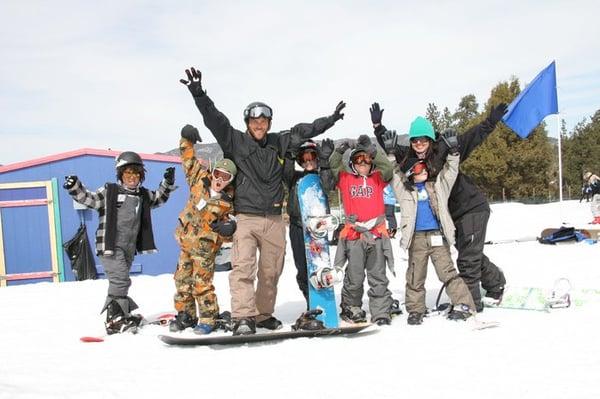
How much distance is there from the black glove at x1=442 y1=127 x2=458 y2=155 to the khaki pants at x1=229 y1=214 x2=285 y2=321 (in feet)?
5.94

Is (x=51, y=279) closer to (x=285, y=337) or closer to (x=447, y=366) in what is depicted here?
(x=285, y=337)

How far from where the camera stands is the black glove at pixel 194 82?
449 centimetres

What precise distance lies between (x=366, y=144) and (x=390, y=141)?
270 mm

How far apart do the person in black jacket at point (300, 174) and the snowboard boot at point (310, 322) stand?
749mm

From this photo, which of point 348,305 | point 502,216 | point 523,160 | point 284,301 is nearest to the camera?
point 348,305

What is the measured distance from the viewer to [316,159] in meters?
5.42

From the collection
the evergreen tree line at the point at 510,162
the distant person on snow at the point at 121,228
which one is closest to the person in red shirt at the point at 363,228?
the distant person on snow at the point at 121,228

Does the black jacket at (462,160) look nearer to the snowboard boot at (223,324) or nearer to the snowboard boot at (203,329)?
the snowboard boot at (223,324)

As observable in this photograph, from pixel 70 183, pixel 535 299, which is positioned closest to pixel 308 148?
pixel 70 183

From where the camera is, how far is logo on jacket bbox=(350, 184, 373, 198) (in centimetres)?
534

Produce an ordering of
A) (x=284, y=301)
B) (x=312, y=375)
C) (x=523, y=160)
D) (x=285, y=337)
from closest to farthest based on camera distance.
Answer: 1. (x=312, y=375)
2. (x=285, y=337)
3. (x=284, y=301)
4. (x=523, y=160)

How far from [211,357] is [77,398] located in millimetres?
1256

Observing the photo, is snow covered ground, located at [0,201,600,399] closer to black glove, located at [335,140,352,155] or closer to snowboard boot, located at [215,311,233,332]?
snowboard boot, located at [215,311,233,332]

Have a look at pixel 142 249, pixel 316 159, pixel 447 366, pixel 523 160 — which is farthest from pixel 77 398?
pixel 523 160
